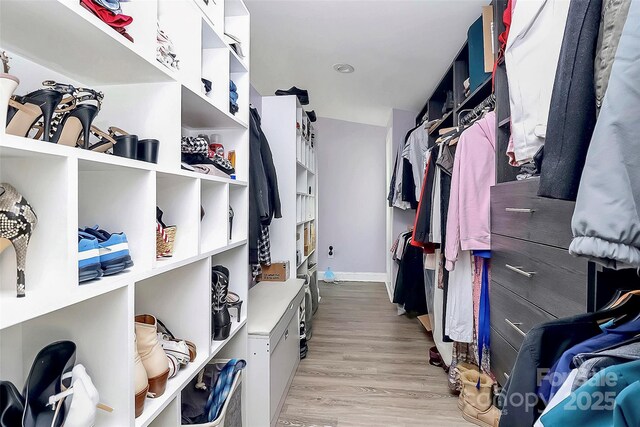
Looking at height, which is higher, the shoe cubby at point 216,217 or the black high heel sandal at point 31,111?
the black high heel sandal at point 31,111

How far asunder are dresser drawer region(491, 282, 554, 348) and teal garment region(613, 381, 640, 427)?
0.60m

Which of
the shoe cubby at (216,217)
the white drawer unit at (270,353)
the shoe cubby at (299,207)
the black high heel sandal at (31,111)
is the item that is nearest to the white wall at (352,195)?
the shoe cubby at (299,207)

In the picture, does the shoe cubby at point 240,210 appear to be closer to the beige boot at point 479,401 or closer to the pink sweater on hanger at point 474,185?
the pink sweater on hanger at point 474,185

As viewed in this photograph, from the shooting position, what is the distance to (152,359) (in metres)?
0.92

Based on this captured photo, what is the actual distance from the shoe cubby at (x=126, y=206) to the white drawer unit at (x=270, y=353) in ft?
2.68

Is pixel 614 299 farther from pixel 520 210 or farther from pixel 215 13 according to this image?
pixel 215 13

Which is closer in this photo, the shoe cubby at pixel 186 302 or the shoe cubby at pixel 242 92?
the shoe cubby at pixel 186 302

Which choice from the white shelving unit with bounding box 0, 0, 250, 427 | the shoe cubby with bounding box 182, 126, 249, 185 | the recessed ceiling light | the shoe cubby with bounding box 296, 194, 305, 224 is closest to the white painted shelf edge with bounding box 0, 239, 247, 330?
the white shelving unit with bounding box 0, 0, 250, 427

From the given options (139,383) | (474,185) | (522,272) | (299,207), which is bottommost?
(139,383)

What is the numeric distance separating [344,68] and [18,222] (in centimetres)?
268

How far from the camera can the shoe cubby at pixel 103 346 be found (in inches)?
30.2

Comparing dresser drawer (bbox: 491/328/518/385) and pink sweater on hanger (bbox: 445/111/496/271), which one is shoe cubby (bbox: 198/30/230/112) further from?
dresser drawer (bbox: 491/328/518/385)

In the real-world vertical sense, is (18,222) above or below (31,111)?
below

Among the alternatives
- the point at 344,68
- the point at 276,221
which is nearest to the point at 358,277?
the point at 276,221
